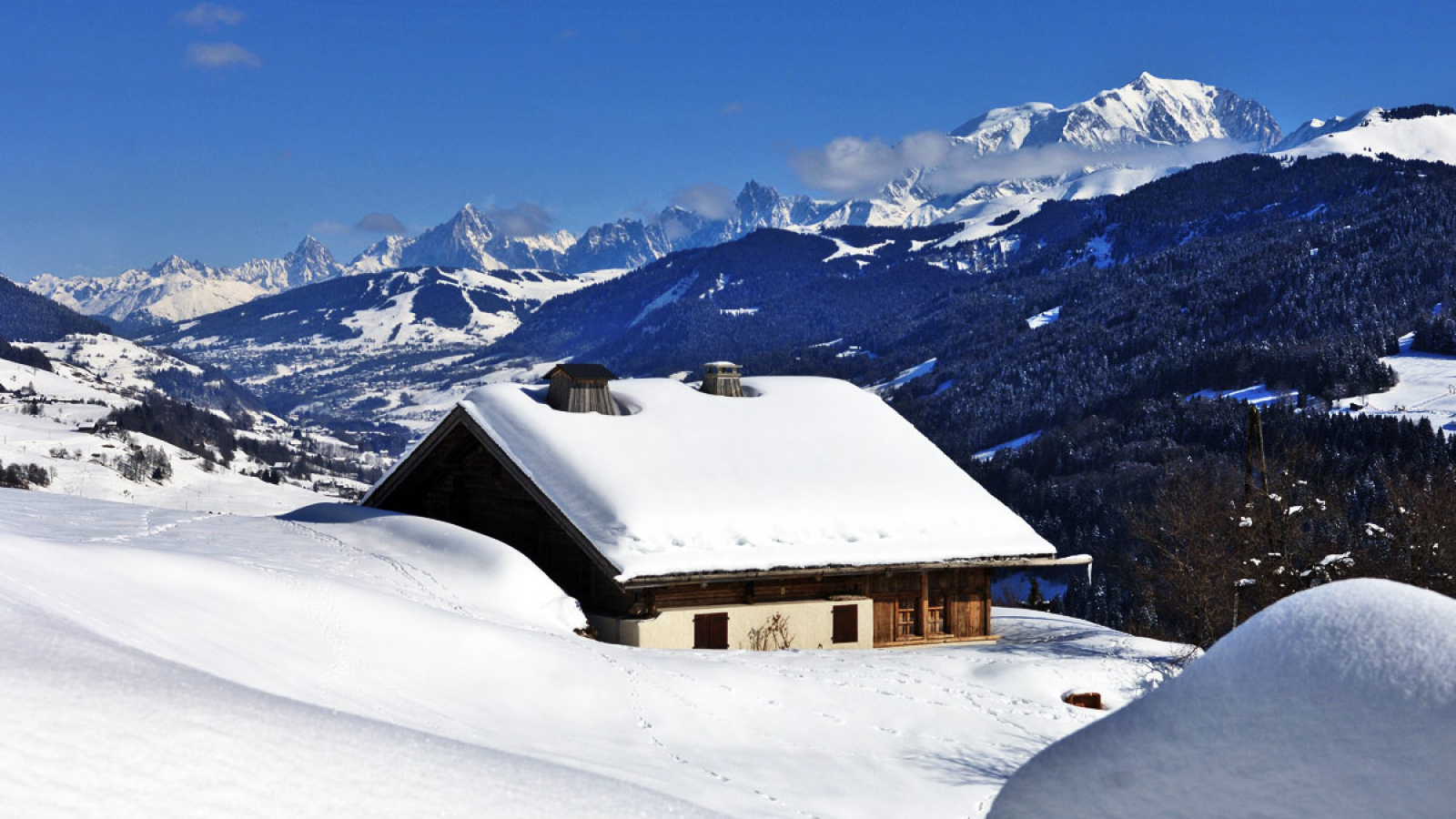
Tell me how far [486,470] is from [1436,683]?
25.4 metres

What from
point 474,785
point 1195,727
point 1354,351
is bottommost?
point 474,785

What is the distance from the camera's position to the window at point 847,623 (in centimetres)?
2616

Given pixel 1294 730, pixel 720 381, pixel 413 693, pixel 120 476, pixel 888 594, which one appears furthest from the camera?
pixel 120 476

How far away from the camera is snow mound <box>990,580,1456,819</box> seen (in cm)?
540

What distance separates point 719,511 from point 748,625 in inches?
99.0

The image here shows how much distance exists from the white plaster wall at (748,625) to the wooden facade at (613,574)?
7.9 inches

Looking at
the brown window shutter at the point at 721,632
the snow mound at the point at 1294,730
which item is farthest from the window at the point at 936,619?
the snow mound at the point at 1294,730

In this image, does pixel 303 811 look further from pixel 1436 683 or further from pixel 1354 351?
pixel 1354 351

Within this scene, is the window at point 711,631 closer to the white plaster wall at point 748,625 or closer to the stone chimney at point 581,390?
the white plaster wall at point 748,625

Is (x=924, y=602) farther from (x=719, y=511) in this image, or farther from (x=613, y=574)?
(x=613, y=574)

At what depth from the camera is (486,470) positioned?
2908 cm

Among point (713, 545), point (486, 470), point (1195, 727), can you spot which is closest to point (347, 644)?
point (1195, 727)

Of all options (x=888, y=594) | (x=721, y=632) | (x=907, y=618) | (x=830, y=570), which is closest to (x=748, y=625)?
(x=721, y=632)

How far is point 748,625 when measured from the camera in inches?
997
